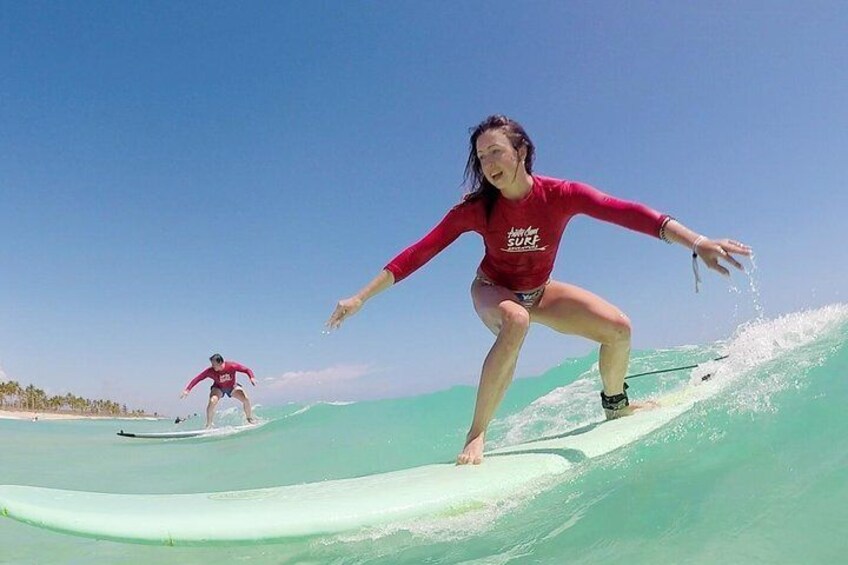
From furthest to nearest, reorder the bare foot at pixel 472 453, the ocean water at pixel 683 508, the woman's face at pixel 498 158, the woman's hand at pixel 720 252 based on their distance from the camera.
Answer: the woman's face at pixel 498 158 < the bare foot at pixel 472 453 < the woman's hand at pixel 720 252 < the ocean water at pixel 683 508

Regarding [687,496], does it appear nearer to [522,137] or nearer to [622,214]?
[622,214]

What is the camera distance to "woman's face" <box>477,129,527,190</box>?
330cm

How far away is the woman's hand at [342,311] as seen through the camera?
3.23m

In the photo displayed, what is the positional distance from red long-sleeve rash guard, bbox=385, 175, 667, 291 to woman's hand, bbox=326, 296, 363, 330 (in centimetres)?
31

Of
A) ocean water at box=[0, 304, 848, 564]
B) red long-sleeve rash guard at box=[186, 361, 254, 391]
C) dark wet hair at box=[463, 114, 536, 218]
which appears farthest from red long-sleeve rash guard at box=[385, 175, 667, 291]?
red long-sleeve rash guard at box=[186, 361, 254, 391]

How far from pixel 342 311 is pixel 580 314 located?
4.93 feet

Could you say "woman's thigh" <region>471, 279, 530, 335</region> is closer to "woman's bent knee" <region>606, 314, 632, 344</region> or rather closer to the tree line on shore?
"woman's bent knee" <region>606, 314, 632, 344</region>

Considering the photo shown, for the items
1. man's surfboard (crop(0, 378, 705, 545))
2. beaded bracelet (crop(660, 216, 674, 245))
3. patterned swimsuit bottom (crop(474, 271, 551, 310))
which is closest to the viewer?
man's surfboard (crop(0, 378, 705, 545))

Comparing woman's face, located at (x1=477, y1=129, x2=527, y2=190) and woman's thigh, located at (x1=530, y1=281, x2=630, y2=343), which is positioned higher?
woman's face, located at (x1=477, y1=129, x2=527, y2=190)

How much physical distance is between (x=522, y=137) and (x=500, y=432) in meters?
3.49

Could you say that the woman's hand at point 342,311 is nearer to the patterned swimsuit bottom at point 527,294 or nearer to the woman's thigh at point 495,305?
the woman's thigh at point 495,305

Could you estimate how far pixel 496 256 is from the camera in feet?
12.1

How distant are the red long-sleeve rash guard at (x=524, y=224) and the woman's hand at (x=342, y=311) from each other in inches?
12.3

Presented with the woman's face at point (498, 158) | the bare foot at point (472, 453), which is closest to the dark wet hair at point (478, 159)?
the woman's face at point (498, 158)
